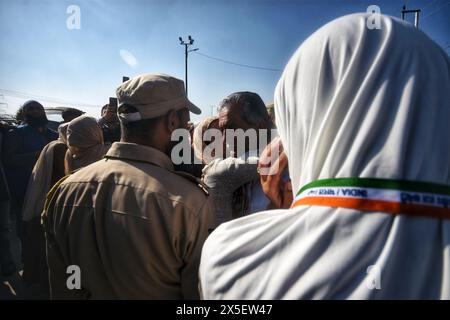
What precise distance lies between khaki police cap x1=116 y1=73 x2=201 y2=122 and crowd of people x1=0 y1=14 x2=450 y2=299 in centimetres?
19

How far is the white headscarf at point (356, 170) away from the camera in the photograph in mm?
627

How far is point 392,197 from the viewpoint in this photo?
25.3 inches

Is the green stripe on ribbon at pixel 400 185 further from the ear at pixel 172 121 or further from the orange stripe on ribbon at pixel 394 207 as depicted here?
the ear at pixel 172 121

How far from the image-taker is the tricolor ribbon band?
634mm

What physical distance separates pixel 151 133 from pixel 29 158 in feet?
10.3

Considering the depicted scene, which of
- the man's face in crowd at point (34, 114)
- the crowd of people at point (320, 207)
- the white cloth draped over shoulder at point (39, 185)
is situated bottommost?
the white cloth draped over shoulder at point (39, 185)

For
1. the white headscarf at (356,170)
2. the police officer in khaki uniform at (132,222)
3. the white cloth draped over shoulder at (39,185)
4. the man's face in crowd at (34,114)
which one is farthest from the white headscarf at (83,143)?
the white headscarf at (356,170)

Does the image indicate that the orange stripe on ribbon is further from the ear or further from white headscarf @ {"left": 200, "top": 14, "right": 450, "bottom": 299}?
the ear

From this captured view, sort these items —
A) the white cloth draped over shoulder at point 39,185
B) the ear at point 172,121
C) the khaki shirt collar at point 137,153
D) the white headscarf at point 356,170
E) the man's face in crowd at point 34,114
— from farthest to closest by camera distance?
the man's face in crowd at point 34,114, the white cloth draped over shoulder at point 39,185, the ear at point 172,121, the khaki shirt collar at point 137,153, the white headscarf at point 356,170

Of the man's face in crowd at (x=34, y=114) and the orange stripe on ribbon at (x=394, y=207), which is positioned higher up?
the man's face in crowd at (x=34, y=114)

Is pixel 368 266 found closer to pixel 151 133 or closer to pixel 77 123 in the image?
pixel 151 133

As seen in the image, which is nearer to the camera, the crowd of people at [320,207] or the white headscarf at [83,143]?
the crowd of people at [320,207]
